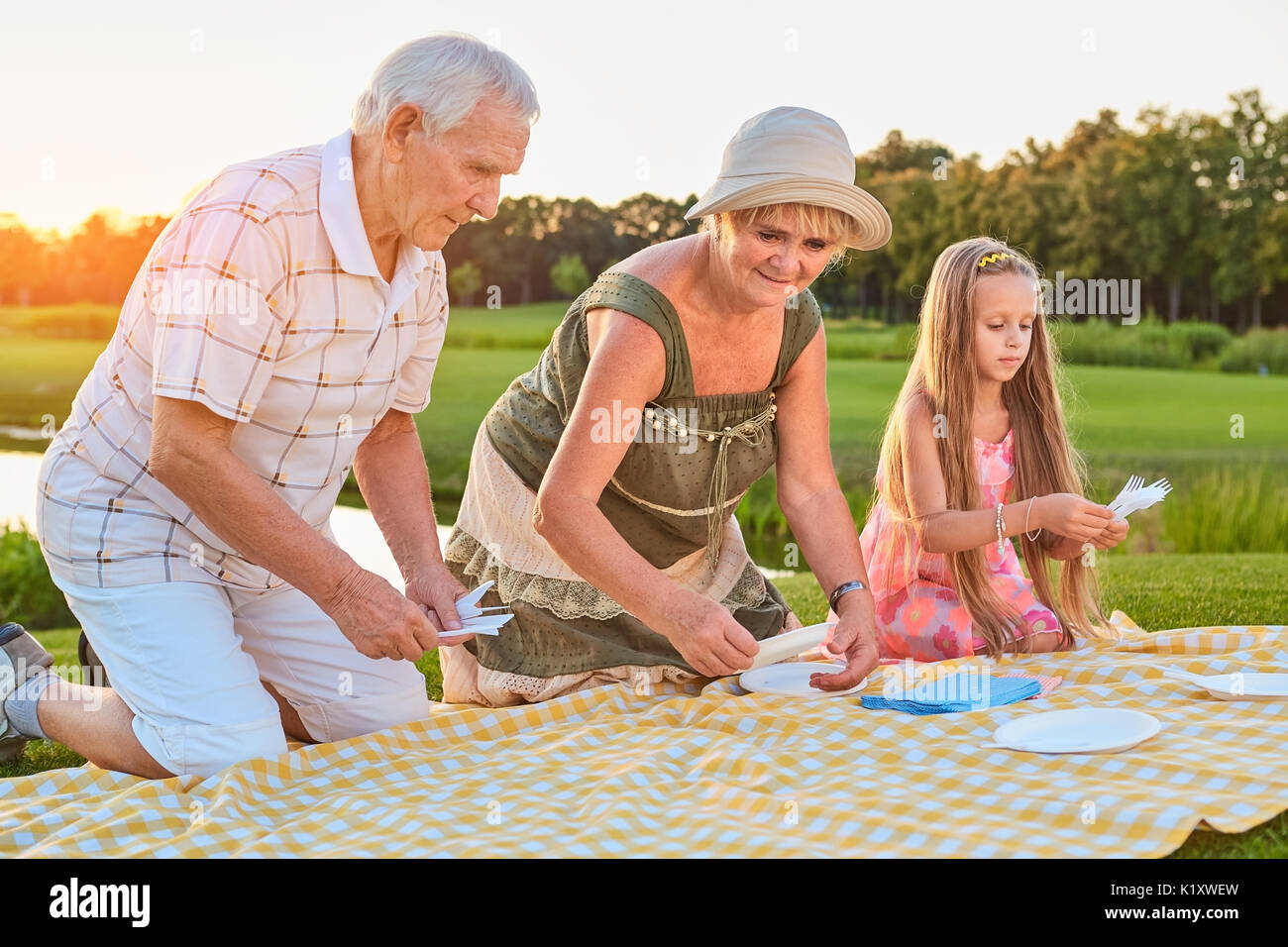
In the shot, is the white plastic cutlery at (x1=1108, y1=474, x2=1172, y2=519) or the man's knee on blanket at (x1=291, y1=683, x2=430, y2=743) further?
the white plastic cutlery at (x1=1108, y1=474, x2=1172, y2=519)

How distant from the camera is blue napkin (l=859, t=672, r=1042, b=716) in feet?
11.6

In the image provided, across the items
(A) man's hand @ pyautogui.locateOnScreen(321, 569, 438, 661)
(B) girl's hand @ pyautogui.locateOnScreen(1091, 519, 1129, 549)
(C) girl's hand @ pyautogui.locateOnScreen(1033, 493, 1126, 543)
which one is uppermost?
(C) girl's hand @ pyautogui.locateOnScreen(1033, 493, 1126, 543)

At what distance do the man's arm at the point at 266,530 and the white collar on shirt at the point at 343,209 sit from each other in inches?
20.3

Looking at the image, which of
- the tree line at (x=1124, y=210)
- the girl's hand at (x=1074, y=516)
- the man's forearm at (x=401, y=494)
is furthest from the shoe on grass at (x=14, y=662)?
the tree line at (x=1124, y=210)

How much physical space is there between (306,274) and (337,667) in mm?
1173

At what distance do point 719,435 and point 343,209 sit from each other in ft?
4.45

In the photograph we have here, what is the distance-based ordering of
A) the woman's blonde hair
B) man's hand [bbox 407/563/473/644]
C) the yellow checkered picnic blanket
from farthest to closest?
man's hand [bbox 407/563/473/644] < the woman's blonde hair < the yellow checkered picnic blanket

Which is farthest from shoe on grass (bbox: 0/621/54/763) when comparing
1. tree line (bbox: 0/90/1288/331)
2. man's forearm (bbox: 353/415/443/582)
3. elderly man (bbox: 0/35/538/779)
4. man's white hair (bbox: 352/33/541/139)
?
tree line (bbox: 0/90/1288/331)

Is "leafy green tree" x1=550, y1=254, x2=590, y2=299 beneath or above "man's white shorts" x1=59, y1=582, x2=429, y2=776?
above

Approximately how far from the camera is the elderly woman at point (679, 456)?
3500 mm

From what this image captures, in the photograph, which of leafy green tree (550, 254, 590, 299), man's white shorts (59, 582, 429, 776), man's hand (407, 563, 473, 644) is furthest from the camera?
leafy green tree (550, 254, 590, 299)

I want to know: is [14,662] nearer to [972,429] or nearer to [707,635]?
[707,635]

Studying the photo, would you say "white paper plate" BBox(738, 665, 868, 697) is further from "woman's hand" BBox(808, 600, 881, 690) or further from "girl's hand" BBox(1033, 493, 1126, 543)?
"girl's hand" BBox(1033, 493, 1126, 543)

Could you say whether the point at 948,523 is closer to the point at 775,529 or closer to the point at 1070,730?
the point at 1070,730
